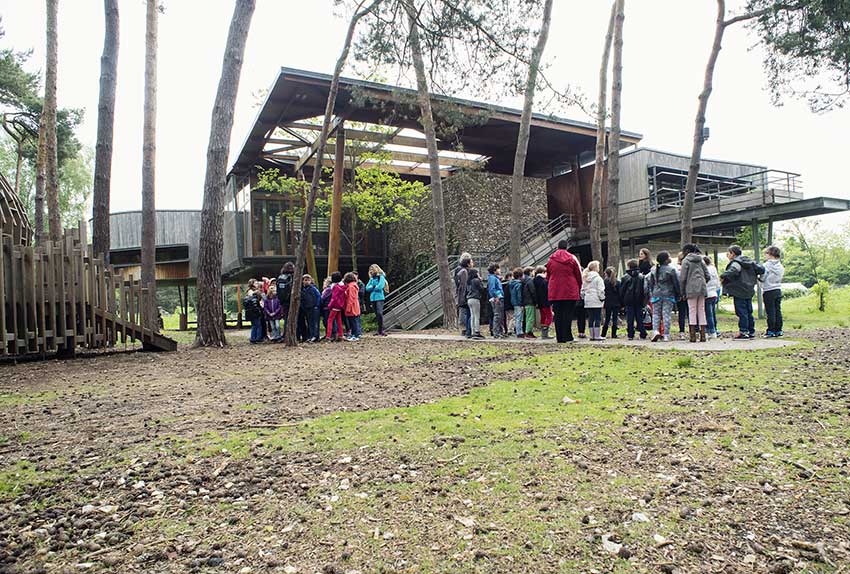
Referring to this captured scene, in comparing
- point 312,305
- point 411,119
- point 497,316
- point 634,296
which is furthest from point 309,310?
point 411,119

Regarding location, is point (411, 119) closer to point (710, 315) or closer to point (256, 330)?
point (256, 330)

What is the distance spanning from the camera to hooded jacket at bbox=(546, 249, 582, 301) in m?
9.80

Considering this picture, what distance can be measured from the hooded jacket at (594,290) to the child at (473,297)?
7.47ft

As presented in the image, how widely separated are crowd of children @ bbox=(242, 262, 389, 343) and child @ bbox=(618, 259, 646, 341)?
18.6 feet

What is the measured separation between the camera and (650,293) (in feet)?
32.5

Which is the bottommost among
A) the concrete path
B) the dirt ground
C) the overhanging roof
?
the dirt ground

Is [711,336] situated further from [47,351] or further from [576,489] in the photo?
[47,351]

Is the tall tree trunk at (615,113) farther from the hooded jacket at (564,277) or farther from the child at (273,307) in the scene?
the child at (273,307)

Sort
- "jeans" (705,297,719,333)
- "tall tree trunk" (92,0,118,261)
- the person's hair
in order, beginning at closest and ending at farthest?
the person's hair < "jeans" (705,297,719,333) < "tall tree trunk" (92,0,118,261)

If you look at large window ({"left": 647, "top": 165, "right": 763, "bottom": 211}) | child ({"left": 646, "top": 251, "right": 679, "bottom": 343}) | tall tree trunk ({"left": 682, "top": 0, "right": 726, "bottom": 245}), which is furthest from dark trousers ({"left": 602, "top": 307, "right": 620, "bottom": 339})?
large window ({"left": 647, "top": 165, "right": 763, "bottom": 211})

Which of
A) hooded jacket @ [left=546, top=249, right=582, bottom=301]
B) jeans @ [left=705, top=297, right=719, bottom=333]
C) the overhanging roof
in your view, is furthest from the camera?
the overhanging roof

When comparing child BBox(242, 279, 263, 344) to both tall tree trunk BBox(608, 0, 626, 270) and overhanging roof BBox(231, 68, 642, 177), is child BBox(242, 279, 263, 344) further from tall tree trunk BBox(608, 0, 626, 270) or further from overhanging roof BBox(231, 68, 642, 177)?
tall tree trunk BBox(608, 0, 626, 270)

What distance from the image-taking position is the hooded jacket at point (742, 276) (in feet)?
31.2

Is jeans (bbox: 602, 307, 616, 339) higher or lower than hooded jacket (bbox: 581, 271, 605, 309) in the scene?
lower
